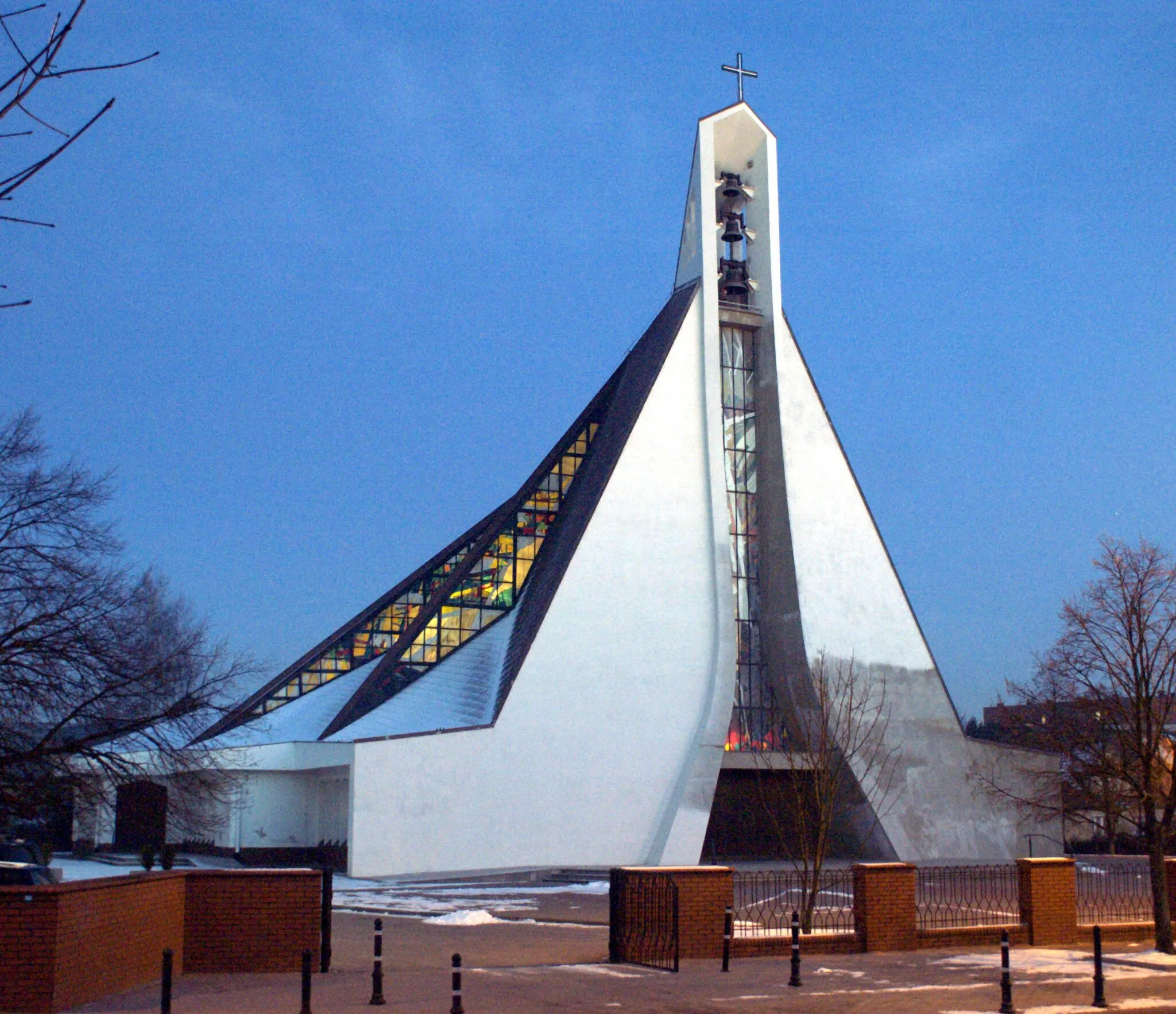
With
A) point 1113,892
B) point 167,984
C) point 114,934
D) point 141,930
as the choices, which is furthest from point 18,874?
point 1113,892

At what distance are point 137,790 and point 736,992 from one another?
78.8 ft

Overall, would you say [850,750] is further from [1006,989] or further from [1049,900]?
[1006,989]

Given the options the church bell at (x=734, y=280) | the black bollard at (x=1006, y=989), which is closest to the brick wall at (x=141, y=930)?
the black bollard at (x=1006, y=989)

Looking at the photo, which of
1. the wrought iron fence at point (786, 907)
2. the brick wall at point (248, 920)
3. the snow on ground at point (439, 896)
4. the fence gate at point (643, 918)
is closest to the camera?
the brick wall at point (248, 920)

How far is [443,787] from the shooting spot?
28922 millimetres

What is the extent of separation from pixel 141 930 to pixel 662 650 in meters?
21.6

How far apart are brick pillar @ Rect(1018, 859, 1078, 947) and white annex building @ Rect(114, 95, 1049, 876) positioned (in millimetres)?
14389

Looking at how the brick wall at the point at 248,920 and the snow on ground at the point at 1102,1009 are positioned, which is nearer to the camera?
the snow on ground at the point at 1102,1009

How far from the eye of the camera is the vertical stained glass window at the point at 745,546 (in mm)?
34688

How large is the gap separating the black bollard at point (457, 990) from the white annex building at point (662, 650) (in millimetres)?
18446

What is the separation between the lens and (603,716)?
31219 mm

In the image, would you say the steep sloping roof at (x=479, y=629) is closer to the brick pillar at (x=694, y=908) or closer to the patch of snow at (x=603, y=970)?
the brick pillar at (x=694, y=908)

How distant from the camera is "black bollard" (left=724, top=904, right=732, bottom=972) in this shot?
1345 cm

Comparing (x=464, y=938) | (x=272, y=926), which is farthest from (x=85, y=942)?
(x=464, y=938)
